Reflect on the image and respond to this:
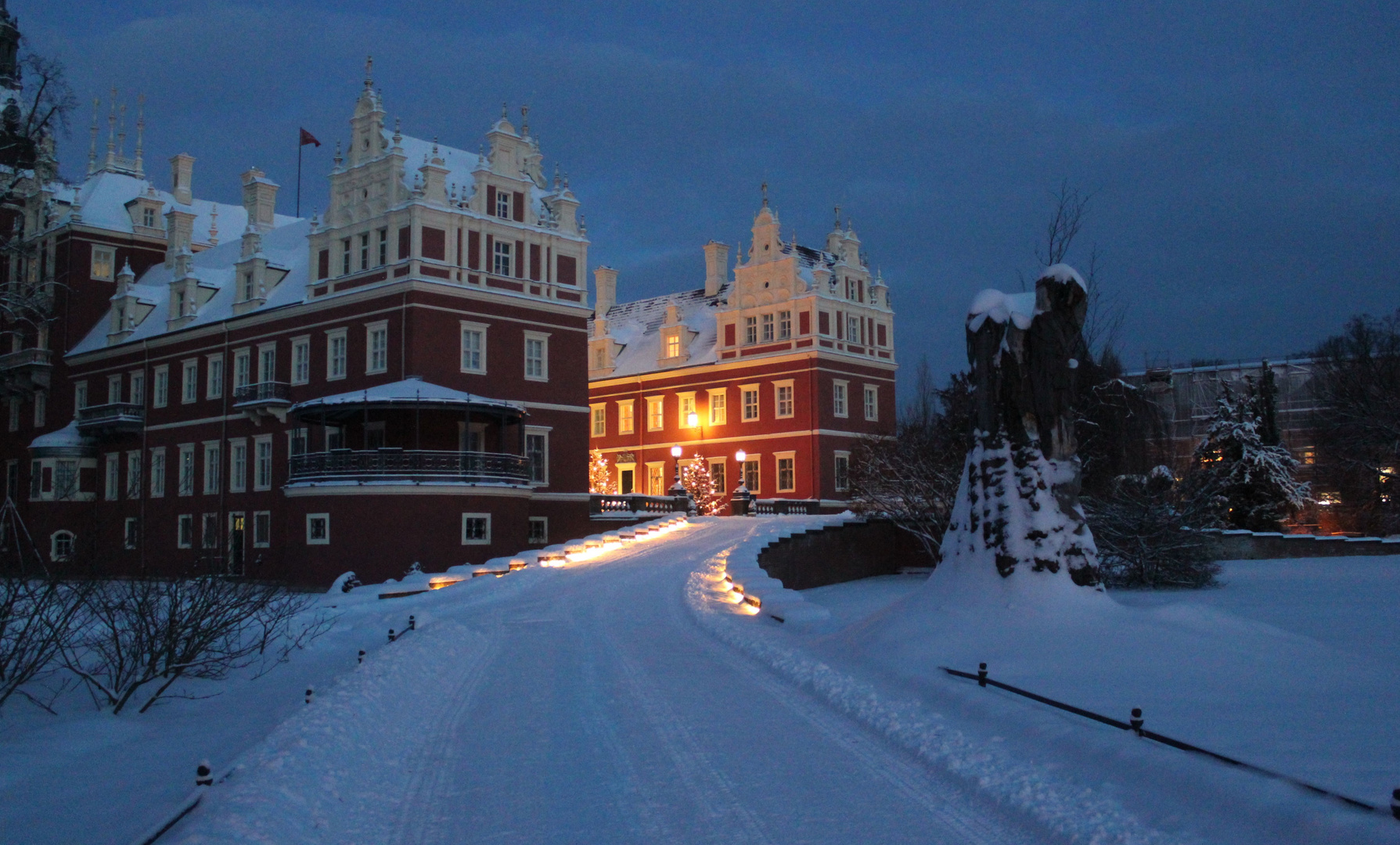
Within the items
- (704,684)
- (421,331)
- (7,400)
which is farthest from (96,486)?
(704,684)

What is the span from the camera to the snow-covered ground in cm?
721

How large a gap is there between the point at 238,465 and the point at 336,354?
23.1ft

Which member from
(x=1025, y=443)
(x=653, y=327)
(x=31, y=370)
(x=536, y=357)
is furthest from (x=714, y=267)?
(x=1025, y=443)

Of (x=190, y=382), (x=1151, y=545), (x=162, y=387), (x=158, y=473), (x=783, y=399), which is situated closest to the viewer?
(x=1151, y=545)

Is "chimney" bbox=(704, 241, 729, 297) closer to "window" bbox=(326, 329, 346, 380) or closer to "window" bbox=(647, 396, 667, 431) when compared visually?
"window" bbox=(647, 396, 667, 431)

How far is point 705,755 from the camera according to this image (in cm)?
927

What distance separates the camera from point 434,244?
39406 millimetres

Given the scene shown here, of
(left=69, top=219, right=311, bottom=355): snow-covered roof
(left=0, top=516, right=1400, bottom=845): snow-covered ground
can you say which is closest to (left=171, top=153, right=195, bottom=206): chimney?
(left=69, top=219, right=311, bottom=355): snow-covered roof

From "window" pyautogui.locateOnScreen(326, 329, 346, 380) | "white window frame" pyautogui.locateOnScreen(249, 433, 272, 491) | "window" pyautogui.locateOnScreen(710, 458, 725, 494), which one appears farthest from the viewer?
"window" pyautogui.locateOnScreen(710, 458, 725, 494)

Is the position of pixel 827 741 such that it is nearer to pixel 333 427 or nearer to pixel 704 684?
pixel 704 684

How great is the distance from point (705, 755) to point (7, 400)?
57.4 m

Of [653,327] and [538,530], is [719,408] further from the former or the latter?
[538,530]

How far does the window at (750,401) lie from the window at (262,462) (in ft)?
74.9

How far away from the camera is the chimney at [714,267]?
2468 inches
